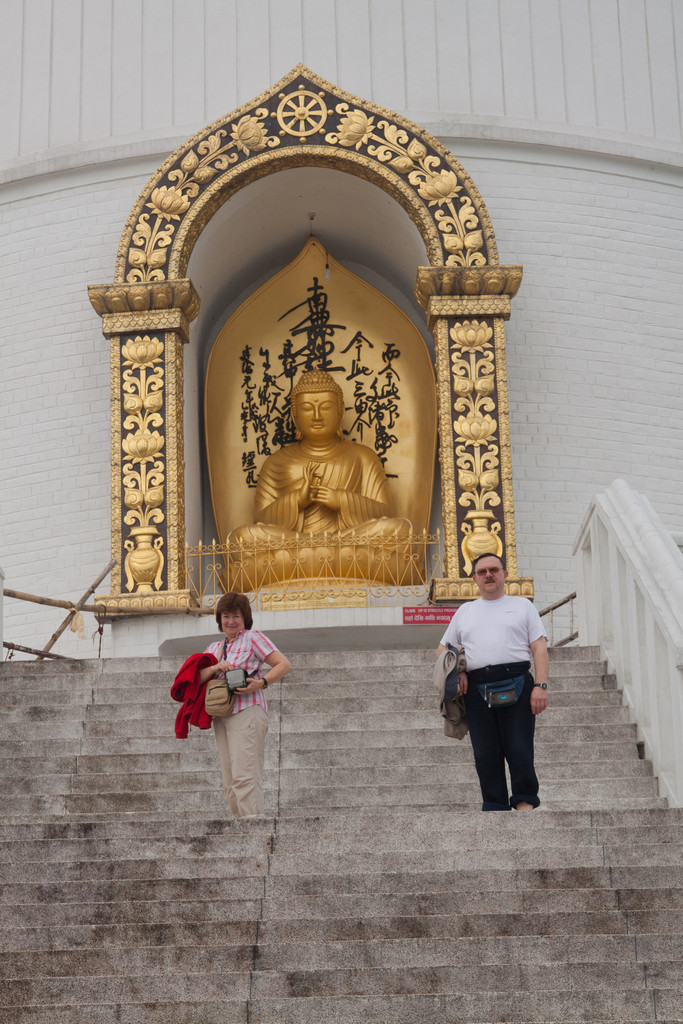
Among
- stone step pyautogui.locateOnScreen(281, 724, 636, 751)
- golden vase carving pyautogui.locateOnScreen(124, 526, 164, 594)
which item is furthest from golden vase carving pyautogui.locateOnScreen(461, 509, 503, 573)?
stone step pyautogui.locateOnScreen(281, 724, 636, 751)

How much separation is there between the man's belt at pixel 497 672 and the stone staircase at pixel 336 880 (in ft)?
2.23

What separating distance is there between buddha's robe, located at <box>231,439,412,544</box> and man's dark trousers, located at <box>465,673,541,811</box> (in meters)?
6.05

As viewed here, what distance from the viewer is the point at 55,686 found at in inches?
337

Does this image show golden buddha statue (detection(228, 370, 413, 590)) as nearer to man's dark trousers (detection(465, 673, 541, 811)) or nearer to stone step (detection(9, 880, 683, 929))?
man's dark trousers (detection(465, 673, 541, 811))

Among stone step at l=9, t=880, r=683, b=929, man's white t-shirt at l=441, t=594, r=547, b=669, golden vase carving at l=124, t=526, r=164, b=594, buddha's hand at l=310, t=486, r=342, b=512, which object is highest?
buddha's hand at l=310, t=486, r=342, b=512

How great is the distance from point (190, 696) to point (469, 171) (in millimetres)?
7986

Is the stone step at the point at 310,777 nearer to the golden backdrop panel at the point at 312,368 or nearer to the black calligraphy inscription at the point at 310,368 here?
the golden backdrop panel at the point at 312,368

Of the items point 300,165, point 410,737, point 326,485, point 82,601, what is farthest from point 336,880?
point 300,165

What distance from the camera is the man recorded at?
20.6ft

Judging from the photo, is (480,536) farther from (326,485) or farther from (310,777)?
(310,777)

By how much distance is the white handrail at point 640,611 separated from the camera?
22.8 ft

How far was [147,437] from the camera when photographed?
1167 centimetres

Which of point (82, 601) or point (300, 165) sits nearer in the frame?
point (82, 601)

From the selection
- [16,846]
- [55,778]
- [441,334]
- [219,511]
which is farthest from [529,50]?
[16,846]
